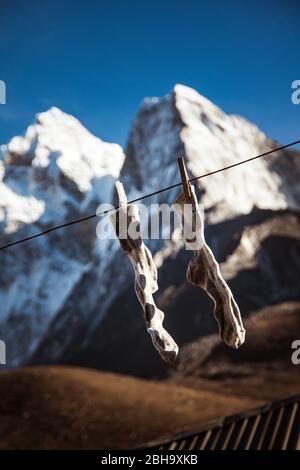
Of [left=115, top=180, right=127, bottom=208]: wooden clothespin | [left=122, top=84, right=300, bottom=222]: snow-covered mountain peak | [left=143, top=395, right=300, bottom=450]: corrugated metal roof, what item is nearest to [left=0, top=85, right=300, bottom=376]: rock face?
[left=122, top=84, right=300, bottom=222]: snow-covered mountain peak

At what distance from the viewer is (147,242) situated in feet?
157

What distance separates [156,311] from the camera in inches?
170

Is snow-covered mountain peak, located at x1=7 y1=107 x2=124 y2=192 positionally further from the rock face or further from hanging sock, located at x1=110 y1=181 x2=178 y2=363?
hanging sock, located at x1=110 y1=181 x2=178 y2=363

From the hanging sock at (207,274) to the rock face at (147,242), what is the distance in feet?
102

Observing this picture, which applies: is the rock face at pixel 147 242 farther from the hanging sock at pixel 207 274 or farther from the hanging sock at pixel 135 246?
the hanging sock at pixel 207 274

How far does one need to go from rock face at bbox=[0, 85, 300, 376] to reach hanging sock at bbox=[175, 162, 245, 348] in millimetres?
31137

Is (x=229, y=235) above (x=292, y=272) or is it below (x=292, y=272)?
above

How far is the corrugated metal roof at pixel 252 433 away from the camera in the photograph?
7.74m

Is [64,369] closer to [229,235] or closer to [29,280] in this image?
[229,235]

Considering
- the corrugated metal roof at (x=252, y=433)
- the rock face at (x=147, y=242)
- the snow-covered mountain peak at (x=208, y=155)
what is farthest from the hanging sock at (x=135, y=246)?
the snow-covered mountain peak at (x=208, y=155)

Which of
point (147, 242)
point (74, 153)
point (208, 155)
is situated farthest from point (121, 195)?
point (74, 153)

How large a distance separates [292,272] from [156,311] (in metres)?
36.0

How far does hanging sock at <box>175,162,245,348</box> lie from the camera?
13.8 ft
